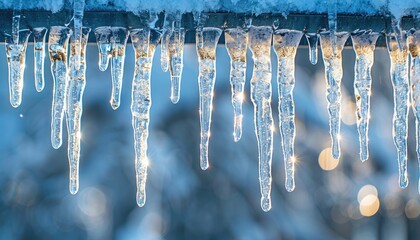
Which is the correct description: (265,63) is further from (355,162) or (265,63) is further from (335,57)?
(355,162)

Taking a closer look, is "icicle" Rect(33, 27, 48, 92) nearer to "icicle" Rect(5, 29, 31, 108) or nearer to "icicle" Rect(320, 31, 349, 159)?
"icicle" Rect(5, 29, 31, 108)

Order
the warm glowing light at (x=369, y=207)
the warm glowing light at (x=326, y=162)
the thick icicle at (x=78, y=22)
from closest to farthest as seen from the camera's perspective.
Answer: the thick icicle at (x=78, y=22), the warm glowing light at (x=326, y=162), the warm glowing light at (x=369, y=207)

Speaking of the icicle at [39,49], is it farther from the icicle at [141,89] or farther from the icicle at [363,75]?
the icicle at [363,75]

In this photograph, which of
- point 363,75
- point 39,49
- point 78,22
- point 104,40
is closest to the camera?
point 78,22

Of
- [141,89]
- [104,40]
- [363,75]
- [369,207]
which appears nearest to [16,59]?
[104,40]

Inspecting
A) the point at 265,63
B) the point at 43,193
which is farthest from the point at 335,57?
the point at 43,193

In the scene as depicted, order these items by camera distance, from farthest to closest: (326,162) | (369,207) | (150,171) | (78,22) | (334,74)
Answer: (369,207)
(326,162)
(150,171)
(334,74)
(78,22)

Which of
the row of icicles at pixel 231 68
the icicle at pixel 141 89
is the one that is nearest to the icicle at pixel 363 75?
the row of icicles at pixel 231 68

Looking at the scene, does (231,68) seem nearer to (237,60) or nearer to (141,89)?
(237,60)
